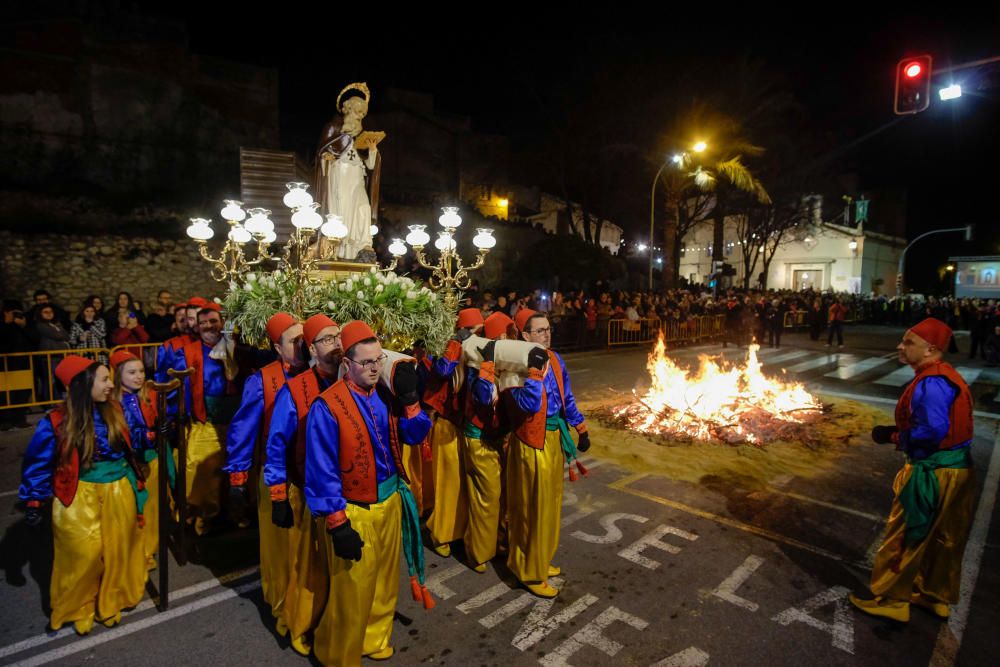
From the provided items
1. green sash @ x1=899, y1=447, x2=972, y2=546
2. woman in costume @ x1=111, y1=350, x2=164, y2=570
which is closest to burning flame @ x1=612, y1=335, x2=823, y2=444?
green sash @ x1=899, y1=447, x2=972, y2=546

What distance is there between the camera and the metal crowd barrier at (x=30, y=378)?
340 inches

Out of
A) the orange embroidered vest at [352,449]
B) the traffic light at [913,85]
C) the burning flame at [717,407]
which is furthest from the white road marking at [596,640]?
the traffic light at [913,85]

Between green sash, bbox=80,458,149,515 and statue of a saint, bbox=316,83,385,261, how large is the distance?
416cm

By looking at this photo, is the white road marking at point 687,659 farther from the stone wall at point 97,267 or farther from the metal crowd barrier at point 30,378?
the stone wall at point 97,267

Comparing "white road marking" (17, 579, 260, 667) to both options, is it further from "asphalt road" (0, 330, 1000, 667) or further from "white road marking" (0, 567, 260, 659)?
"white road marking" (0, 567, 260, 659)

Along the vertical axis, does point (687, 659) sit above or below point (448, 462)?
below

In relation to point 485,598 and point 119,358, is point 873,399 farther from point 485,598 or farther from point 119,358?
point 119,358

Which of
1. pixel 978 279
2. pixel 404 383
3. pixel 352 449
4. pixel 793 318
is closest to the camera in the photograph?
pixel 352 449

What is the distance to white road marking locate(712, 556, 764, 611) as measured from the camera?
A: 4.02 m

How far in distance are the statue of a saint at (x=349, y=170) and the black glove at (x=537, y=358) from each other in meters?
4.39

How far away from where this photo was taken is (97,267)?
56.6 ft

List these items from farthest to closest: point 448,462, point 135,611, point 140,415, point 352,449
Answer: point 448,462 < point 140,415 < point 135,611 < point 352,449

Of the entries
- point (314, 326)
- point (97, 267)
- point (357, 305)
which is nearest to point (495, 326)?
point (357, 305)

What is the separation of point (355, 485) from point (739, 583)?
10.6ft
